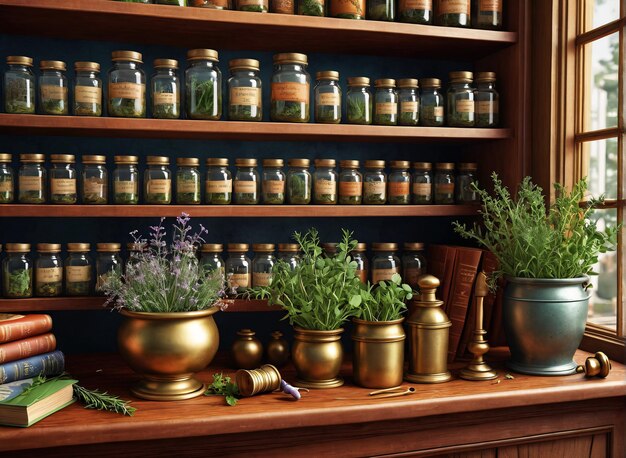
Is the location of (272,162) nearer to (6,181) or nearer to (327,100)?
(327,100)

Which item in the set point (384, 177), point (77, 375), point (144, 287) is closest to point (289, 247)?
point (384, 177)

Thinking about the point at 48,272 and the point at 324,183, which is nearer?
the point at 48,272

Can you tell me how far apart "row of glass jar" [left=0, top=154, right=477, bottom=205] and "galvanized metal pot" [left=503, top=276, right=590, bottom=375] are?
44 cm

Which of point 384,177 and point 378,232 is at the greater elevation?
point 384,177

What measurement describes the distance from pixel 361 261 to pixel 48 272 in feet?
2.93

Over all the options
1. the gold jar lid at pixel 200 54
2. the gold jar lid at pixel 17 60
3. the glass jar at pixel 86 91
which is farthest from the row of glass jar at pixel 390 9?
the gold jar lid at pixel 17 60

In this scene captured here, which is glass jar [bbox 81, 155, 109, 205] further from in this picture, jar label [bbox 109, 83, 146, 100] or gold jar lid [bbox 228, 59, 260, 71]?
gold jar lid [bbox 228, 59, 260, 71]

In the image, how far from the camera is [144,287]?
5.26ft

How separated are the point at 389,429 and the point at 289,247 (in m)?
0.62

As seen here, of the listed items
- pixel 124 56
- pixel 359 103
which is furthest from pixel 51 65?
pixel 359 103

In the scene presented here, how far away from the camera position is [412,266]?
211cm

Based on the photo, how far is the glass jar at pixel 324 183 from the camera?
1963mm

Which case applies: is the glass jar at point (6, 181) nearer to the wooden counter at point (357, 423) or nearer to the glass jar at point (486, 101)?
the wooden counter at point (357, 423)

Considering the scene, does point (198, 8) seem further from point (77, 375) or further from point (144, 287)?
point (77, 375)
